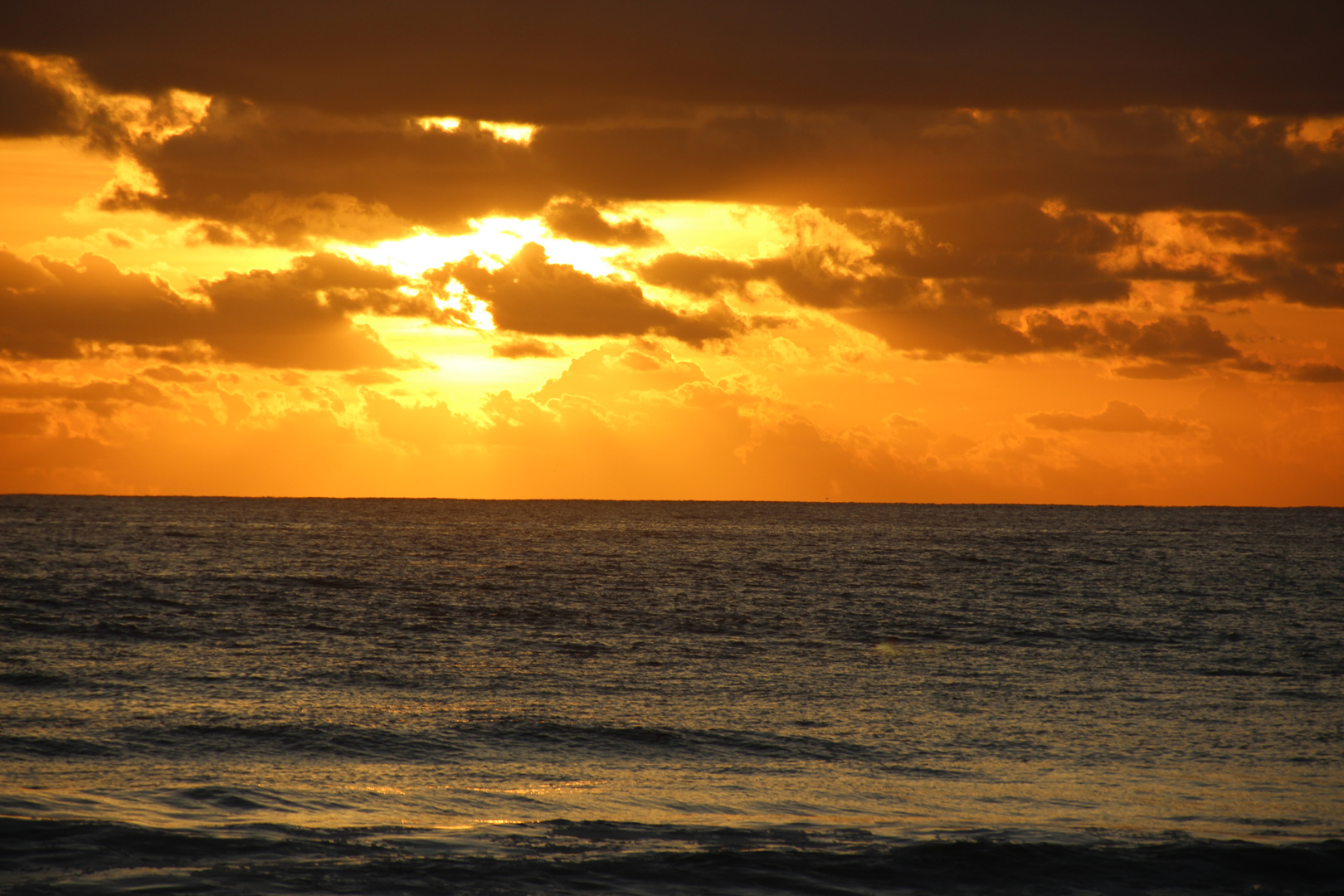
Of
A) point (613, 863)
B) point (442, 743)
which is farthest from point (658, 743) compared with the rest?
point (613, 863)

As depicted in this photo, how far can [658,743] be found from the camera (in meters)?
25.5

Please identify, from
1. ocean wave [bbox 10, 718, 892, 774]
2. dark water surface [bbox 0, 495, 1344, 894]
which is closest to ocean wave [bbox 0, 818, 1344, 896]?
dark water surface [bbox 0, 495, 1344, 894]

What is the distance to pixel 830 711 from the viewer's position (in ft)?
97.6

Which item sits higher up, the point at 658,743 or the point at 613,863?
the point at 613,863

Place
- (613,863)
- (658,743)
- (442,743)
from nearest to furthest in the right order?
(613,863)
(442,743)
(658,743)

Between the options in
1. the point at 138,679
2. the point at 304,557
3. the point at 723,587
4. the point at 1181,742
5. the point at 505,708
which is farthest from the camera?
the point at 304,557

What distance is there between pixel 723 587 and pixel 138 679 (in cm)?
4379

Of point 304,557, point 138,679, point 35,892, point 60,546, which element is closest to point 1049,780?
point 35,892

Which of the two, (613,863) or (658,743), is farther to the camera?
(658,743)

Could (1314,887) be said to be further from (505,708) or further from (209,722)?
(209,722)

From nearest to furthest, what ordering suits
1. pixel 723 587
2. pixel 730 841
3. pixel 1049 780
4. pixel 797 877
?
1. pixel 797 877
2. pixel 730 841
3. pixel 1049 780
4. pixel 723 587

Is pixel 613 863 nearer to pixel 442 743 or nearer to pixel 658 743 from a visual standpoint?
pixel 658 743

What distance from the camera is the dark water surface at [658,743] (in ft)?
52.1

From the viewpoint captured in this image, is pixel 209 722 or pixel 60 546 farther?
pixel 60 546
